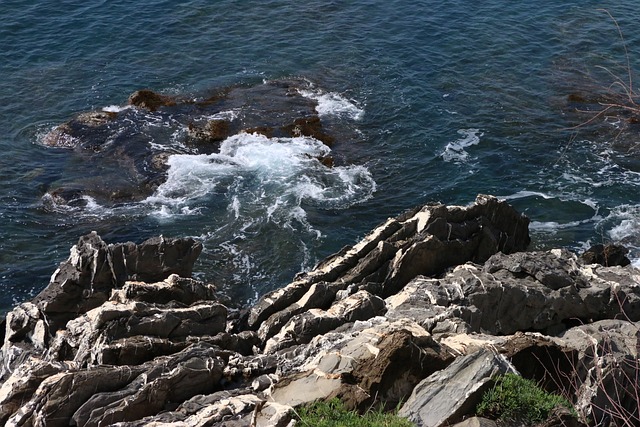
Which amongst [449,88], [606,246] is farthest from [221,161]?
[606,246]

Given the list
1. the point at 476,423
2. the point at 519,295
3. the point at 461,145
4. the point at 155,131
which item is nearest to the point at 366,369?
the point at 476,423

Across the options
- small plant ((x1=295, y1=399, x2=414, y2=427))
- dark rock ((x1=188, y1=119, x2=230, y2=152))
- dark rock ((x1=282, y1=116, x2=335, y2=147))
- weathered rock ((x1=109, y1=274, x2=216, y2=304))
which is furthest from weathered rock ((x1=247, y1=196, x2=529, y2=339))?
dark rock ((x1=188, y1=119, x2=230, y2=152))

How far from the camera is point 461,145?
52500mm

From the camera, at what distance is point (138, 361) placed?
1027 inches

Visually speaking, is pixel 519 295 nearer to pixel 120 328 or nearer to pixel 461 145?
pixel 120 328

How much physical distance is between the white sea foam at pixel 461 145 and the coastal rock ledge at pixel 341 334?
1214 centimetres

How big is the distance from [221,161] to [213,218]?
5994mm

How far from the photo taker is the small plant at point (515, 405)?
840 inches

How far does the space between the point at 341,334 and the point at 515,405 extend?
7737 mm

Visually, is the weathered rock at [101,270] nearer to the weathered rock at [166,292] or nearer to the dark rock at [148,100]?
the weathered rock at [166,292]

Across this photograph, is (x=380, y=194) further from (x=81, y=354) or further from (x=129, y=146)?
(x=81, y=354)

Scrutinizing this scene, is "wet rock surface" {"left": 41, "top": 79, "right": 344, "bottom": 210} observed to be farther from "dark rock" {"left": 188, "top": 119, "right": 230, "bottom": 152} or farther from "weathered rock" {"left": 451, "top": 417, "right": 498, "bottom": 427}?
"weathered rock" {"left": 451, "top": 417, "right": 498, "bottom": 427}

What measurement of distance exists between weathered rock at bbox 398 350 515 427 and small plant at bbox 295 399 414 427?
86cm

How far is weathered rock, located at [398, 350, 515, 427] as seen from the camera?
21.2 meters
